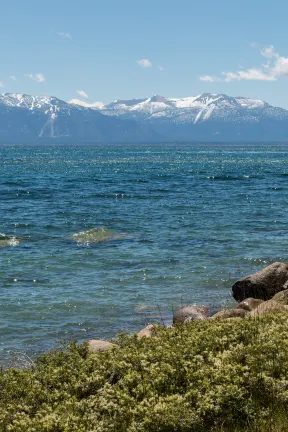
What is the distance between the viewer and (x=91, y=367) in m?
9.16

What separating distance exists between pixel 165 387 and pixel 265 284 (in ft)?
33.8

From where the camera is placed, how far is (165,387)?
8.23m

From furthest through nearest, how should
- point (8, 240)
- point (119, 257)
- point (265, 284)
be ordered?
point (8, 240), point (119, 257), point (265, 284)

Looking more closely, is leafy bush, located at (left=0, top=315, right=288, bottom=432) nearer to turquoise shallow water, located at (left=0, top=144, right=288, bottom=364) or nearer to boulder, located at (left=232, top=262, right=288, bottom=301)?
turquoise shallow water, located at (left=0, top=144, right=288, bottom=364)

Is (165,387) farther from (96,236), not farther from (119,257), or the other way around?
(96,236)

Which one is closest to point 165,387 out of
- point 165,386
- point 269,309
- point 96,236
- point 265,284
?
point 165,386

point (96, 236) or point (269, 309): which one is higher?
point (269, 309)

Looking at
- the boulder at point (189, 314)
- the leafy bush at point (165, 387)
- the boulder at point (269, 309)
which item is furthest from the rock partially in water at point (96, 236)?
the leafy bush at point (165, 387)

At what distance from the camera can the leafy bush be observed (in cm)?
736

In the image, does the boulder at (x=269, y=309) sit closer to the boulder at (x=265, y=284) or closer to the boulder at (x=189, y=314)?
the boulder at (x=189, y=314)

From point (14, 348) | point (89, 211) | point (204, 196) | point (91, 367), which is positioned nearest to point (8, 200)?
point (89, 211)

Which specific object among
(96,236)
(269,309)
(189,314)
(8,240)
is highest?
(269,309)

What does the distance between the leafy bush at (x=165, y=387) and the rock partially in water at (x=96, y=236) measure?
19423 mm

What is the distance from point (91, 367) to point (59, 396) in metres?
0.93
